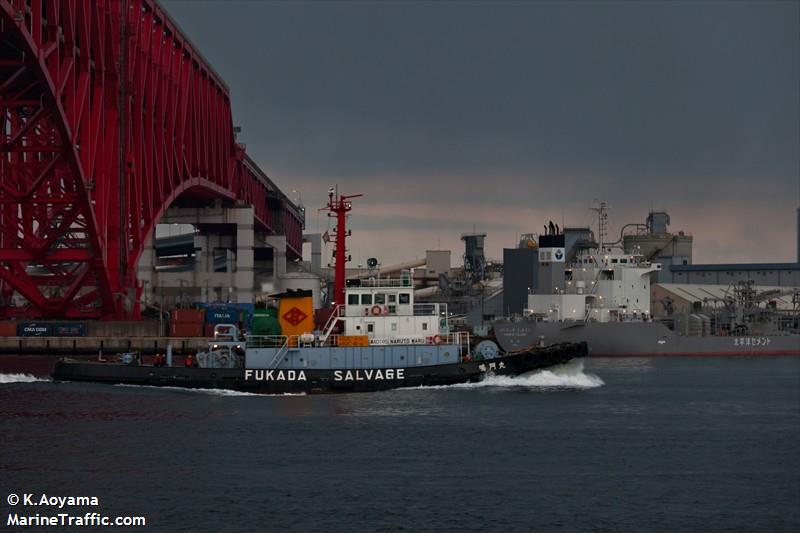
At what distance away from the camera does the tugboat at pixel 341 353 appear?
56.1m

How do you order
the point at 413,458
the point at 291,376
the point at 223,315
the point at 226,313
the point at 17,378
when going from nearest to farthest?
the point at 413,458
the point at 291,376
the point at 17,378
the point at 226,313
the point at 223,315

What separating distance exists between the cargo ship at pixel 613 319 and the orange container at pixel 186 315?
21.7 meters

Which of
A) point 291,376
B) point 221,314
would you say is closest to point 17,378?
point 291,376

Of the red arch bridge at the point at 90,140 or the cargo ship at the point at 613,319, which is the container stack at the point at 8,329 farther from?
the cargo ship at the point at 613,319

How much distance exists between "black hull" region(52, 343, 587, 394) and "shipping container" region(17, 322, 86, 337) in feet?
65.1

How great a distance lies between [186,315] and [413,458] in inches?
2055

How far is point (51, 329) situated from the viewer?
267 ft

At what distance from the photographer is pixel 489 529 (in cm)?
3097

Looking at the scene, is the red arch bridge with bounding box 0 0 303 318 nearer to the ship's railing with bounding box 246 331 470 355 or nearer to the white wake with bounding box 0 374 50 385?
the white wake with bounding box 0 374 50 385

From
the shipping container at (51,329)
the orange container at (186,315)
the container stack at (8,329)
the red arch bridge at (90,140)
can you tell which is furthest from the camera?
the orange container at (186,315)

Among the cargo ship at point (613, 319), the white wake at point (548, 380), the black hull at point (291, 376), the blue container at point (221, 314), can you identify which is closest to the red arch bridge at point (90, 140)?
the blue container at point (221, 314)

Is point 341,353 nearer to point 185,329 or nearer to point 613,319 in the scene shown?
point 185,329

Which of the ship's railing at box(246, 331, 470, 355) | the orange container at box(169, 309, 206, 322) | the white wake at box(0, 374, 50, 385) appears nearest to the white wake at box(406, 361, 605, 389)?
the ship's railing at box(246, 331, 470, 355)

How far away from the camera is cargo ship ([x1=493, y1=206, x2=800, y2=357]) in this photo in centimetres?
9212
